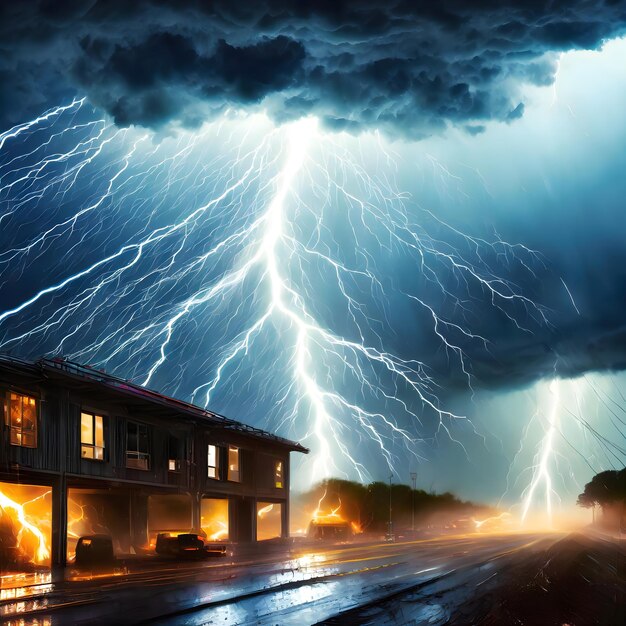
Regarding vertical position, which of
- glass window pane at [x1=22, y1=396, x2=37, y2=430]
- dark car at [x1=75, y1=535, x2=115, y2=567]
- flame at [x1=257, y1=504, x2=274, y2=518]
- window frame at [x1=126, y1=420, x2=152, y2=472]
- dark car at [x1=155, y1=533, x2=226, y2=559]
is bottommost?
flame at [x1=257, y1=504, x2=274, y2=518]

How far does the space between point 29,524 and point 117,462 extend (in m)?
4.43

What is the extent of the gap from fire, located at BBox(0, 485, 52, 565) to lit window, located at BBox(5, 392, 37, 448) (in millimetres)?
3155

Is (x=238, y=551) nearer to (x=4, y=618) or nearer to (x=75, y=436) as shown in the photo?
(x=75, y=436)

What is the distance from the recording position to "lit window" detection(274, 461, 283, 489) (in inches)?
2031

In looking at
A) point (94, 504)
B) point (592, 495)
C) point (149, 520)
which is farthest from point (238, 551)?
point (592, 495)

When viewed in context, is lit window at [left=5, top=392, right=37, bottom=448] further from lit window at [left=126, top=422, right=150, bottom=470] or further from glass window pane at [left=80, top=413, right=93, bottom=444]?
lit window at [left=126, top=422, right=150, bottom=470]

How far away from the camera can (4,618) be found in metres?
12.2

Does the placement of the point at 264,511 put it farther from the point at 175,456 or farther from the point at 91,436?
the point at 91,436

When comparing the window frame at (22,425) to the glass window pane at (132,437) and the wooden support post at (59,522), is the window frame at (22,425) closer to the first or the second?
the wooden support post at (59,522)

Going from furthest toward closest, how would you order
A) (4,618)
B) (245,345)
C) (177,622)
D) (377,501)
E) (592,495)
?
(592,495) < (377,501) < (245,345) < (4,618) < (177,622)

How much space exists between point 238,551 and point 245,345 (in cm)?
1488

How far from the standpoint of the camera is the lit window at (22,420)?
25688 millimetres

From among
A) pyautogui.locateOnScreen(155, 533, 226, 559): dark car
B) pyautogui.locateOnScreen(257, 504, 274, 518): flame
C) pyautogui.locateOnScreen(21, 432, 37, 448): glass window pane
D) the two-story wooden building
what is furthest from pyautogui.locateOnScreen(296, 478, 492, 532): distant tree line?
pyautogui.locateOnScreen(21, 432, 37, 448): glass window pane

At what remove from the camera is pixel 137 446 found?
113ft
